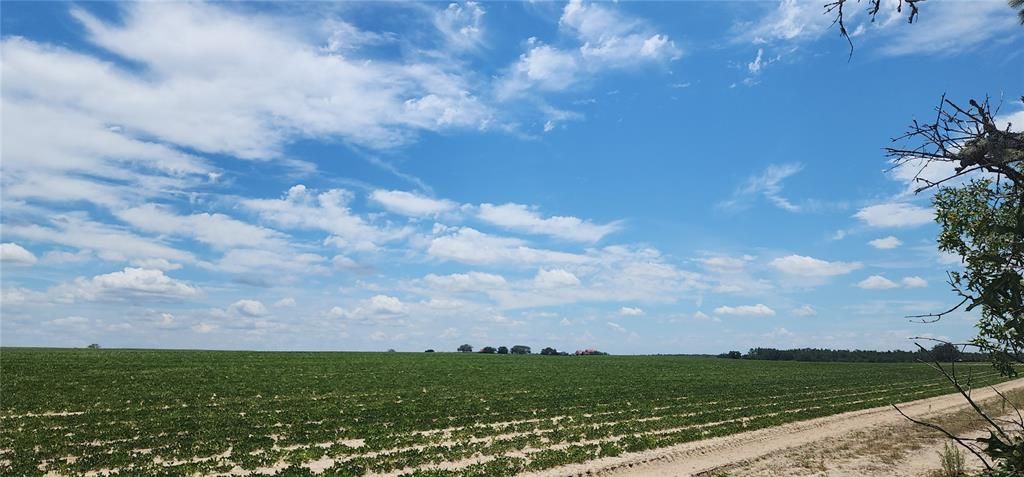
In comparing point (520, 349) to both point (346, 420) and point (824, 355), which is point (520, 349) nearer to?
point (824, 355)

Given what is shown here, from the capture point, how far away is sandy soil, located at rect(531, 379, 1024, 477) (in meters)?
17.7

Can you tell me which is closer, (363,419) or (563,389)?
(363,419)

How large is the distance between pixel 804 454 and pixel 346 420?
19060 mm

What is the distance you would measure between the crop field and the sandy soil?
981mm

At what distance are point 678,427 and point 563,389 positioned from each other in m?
19.7

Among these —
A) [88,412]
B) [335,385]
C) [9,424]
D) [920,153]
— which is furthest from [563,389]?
[920,153]

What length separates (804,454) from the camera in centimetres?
2019

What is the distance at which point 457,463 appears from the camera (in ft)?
59.8

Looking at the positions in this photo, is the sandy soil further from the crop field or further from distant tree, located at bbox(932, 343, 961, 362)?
distant tree, located at bbox(932, 343, 961, 362)

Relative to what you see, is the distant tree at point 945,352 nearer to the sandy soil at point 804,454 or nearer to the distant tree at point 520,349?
the sandy soil at point 804,454

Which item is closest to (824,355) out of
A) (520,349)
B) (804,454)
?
(520,349)

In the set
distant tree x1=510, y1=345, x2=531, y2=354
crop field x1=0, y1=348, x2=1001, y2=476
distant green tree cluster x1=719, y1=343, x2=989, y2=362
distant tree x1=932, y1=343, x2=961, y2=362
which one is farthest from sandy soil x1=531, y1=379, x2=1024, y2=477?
distant tree x1=510, y1=345, x2=531, y2=354

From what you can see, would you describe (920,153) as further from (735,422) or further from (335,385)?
(335,385)

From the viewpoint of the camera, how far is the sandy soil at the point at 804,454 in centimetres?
1767
